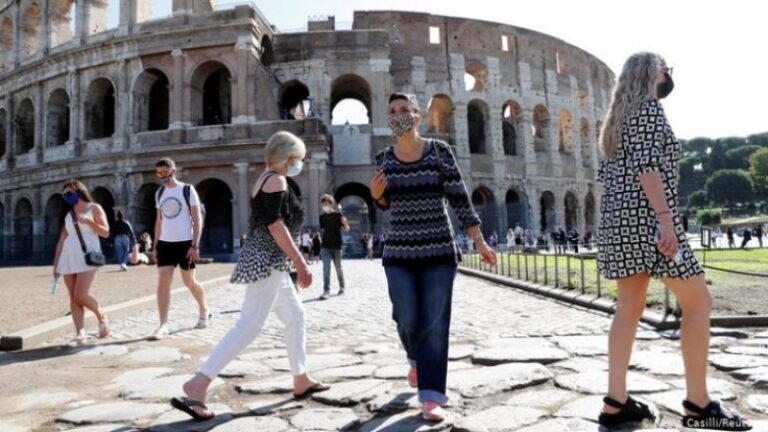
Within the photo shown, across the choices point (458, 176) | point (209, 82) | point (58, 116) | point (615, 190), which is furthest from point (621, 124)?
point (58, 116)

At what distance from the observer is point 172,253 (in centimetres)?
569

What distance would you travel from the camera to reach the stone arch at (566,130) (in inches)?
1341

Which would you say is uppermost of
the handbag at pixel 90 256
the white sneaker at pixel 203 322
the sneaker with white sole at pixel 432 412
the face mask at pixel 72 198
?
the face mask at pixel 72 198

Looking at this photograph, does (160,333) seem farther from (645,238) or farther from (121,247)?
(121,247)

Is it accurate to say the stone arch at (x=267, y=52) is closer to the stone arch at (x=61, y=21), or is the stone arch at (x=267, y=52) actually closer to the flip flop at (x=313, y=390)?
the stone arch at (x=61, y=21)

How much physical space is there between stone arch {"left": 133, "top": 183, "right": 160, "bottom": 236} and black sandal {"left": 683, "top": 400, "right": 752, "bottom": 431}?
965 inches

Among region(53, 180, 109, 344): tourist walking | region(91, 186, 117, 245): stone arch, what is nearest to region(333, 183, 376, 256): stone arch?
region(91, 186, 117, 245): stone arch

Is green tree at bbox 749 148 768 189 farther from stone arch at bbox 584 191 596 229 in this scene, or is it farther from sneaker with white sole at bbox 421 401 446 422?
Answer: sneaker with white sole at bbox 421 401 446 422

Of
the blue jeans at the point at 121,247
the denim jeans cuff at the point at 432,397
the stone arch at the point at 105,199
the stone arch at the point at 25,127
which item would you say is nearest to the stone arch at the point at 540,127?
the stone arch at the point at 105,199

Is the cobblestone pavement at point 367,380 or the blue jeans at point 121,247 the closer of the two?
the cobblestone pavement at point 367,380

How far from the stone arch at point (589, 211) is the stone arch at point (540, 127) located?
5.04m

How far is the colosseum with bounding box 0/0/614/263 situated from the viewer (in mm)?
23828

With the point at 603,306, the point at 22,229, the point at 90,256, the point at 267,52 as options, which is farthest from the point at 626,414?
the point at 22,229

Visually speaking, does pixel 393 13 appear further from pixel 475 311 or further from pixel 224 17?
pixel 475 311
